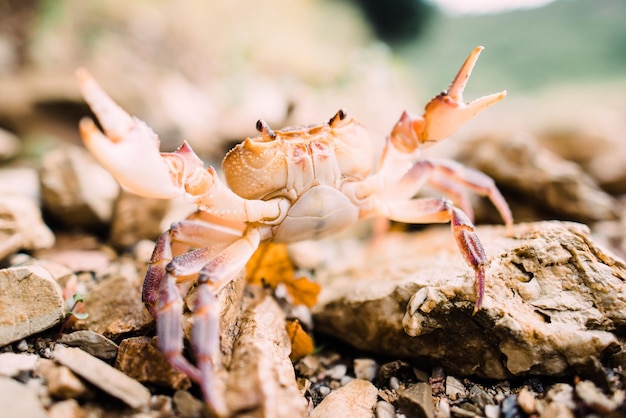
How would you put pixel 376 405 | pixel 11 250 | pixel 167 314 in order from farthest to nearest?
pixel 11 250 < pixel 376 405 < pixel 167 314

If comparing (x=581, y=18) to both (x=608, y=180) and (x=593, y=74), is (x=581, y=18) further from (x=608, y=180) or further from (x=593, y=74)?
(x=608, y=180)

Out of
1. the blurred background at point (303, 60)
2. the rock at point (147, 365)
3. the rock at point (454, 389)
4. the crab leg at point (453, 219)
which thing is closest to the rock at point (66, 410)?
the rock at point (147, 365)

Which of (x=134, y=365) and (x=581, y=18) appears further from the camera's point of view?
A: (x=581, y=18)

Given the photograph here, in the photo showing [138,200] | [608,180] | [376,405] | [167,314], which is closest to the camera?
[167,314]

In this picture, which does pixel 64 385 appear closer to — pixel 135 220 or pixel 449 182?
pixel 135 220

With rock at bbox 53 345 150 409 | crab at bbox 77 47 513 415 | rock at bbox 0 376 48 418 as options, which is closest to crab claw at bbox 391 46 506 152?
crab at bbox 77 47 513 415

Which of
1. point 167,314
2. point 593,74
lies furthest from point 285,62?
point 167,314

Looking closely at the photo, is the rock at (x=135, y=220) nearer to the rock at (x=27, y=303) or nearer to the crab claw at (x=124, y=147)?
the rock at (x=27, y=303)

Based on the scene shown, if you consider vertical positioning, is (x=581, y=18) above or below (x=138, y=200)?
above
